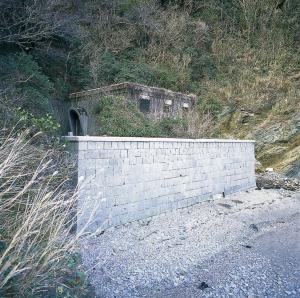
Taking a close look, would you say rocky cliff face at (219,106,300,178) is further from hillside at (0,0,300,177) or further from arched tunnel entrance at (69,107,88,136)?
arched tunnel entrance at (69,107,88,136)

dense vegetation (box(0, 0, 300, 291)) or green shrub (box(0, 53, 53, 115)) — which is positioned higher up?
dense vegetation (box(0, 0, 300, 291))

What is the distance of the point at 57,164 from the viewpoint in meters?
4.63

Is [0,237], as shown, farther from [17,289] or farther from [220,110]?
[220,110]

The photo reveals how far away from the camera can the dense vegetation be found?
884 centimetres

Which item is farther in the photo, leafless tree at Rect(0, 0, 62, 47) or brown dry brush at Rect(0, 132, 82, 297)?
leafless tree at Rect(0, 0, 62, 47)

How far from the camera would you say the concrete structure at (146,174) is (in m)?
5.03

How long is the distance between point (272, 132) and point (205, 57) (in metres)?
4.90

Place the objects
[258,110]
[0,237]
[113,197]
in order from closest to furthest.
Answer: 1. [0,237]
2. [113,197]
3. [258,110]

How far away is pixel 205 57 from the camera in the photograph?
49.1ft

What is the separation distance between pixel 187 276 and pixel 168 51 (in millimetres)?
11881

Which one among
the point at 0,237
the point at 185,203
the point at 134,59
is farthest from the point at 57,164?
the point at 134,59

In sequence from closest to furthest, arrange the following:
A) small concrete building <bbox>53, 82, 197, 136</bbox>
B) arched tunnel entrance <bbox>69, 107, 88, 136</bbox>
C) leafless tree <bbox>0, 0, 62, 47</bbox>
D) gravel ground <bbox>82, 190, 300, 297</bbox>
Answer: gravel ground <bbox>82, 190, 300, 297</bbox> → leafless tree <bbox>0, 0, 62, 47</bbox> → small concrete building <bbox>53, 82, 197, 136</bbox> → arched tunnel entrance <bbox>69, 107, 88, 136</bbox>

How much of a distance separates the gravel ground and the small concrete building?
4254mm

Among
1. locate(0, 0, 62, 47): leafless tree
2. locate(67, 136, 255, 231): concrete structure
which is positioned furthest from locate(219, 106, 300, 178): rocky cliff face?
locate(0, 0, 62, 47): leafless tree
